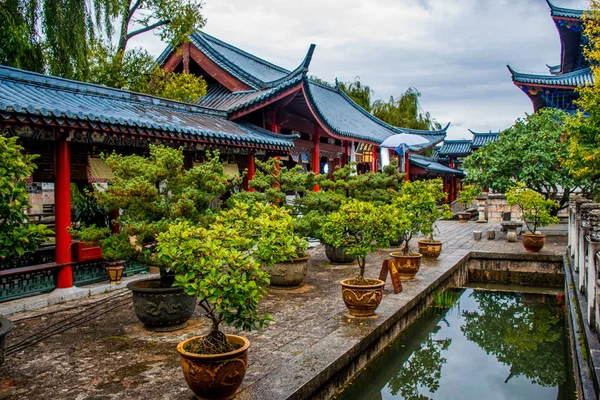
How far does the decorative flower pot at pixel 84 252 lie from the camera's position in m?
8.02

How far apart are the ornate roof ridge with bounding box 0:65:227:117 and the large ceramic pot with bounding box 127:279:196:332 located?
14.6 feet

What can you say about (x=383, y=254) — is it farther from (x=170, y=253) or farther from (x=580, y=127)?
(x=170, y=253)

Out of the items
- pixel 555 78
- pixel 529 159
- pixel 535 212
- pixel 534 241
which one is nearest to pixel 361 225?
pixel 534 241

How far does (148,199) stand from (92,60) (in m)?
10.7

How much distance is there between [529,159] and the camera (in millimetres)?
13516

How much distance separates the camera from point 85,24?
14.3 m

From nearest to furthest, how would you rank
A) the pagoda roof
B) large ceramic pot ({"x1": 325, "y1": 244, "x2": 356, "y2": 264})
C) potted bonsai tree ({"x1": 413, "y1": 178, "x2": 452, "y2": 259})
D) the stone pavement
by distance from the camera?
the stone pavement, the pagoda roof, potted bonsai tree ({"x1": 413, "y1": 178, "x2": 452, "y2": 259}), large ceramic pot ({"x1": 325, "y1": 244, "x2": 356, "y2": 264})

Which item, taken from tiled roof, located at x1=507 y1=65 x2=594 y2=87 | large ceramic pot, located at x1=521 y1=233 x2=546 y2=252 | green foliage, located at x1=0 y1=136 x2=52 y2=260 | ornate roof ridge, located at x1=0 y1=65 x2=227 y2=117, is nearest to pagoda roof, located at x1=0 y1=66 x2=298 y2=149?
ornate roof ridge, located at x1=0 y1=65 x2=227 y2=117

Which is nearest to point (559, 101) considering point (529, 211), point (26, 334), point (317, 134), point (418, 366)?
point (529, 211)

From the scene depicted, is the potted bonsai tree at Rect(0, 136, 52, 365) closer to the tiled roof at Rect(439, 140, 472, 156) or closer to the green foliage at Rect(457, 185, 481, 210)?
the green foliage at Rect(457, 185, 481, 210)

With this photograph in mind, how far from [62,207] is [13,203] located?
294cm

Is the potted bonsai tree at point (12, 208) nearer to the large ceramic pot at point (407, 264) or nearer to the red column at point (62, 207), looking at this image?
the red column at point (62, 207)

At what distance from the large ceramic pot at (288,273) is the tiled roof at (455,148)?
1128 inches

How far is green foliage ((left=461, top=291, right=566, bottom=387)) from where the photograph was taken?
6840 mm
